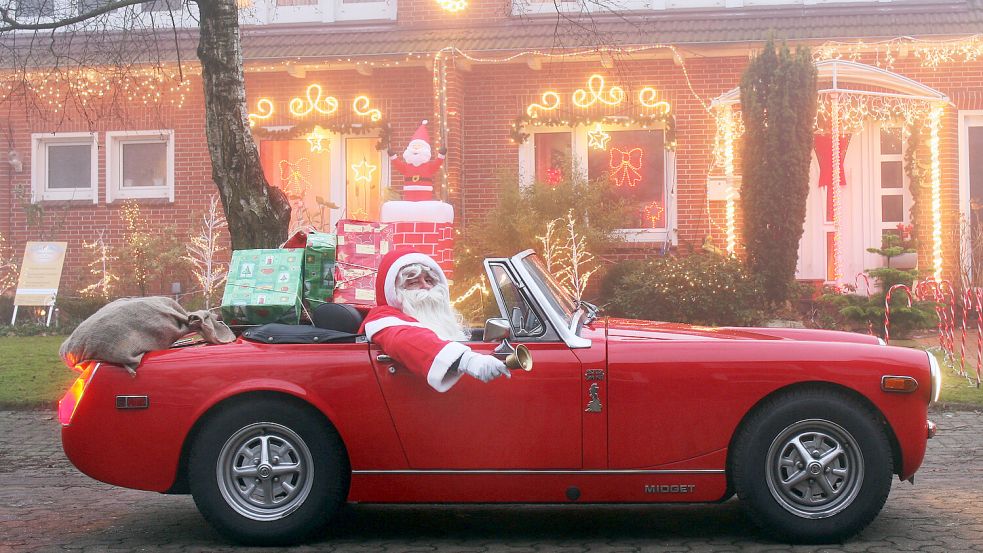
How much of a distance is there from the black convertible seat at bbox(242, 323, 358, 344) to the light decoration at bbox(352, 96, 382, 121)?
446 inches

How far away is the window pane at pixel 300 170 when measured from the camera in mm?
17203

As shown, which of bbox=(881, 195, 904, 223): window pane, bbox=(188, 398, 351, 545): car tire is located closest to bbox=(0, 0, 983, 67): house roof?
bbox=(881, 195, 904, 223): window pane

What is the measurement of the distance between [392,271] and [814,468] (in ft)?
7.10

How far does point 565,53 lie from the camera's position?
51.6 feet

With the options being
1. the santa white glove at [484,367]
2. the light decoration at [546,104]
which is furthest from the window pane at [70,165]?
the santa white glove at [484,367]

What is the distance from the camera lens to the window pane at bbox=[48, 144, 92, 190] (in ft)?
58.2

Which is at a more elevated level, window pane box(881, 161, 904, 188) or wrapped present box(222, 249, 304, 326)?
window pane box(881, 161, 904, 188)

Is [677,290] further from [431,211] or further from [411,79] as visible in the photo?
[411,79]

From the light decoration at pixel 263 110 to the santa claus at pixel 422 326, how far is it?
38.4ft

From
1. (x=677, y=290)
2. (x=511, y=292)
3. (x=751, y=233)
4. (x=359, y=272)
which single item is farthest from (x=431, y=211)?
(x=511, y=292)

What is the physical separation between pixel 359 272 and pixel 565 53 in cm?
964

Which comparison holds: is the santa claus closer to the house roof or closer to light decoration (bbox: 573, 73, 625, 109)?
the house roof

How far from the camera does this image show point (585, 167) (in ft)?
53.5

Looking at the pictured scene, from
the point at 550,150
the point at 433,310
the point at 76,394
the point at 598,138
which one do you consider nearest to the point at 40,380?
the point at 76,394
